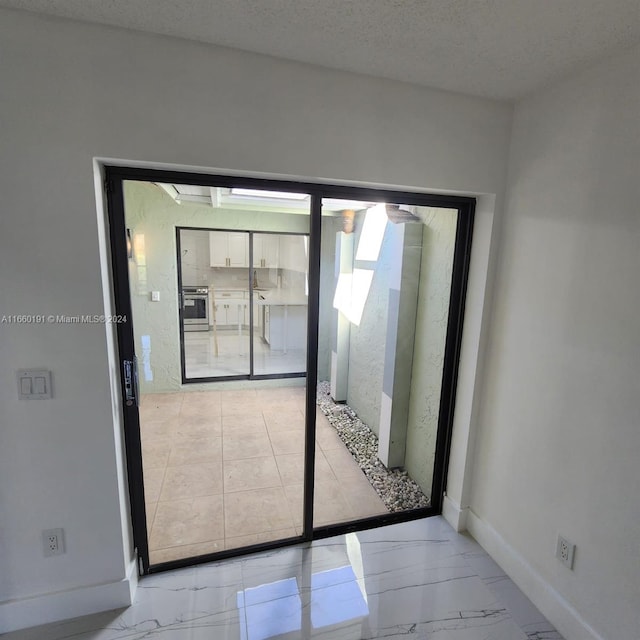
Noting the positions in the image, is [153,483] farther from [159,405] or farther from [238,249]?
[238,249]

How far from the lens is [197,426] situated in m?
3.54

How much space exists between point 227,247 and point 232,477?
267 cm

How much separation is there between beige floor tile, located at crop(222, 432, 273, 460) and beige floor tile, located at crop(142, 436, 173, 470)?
1.55ft

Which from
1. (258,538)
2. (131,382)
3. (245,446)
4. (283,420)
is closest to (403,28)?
(131,382)

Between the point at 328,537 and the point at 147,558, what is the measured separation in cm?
100

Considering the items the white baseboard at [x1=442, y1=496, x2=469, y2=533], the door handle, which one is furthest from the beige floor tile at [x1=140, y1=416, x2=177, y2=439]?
the white baseboard at [x1=442, y1=496, x2=469, y2=533]

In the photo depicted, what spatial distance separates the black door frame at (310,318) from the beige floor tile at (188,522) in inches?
7.8

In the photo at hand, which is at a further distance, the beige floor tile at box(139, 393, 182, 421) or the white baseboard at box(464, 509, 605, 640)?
the beige floor tile at box(139, 393, 182, 421)

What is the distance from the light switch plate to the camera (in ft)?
4.71

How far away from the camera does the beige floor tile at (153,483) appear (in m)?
2.55

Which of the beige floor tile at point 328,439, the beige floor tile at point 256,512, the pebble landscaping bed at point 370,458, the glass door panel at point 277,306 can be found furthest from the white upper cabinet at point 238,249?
the beige floor tile at point 256,512

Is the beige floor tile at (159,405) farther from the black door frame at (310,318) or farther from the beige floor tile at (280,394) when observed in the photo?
the black door frame at (310,318)

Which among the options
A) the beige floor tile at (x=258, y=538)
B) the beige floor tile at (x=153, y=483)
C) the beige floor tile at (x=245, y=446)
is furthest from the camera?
the beige floor tile at (x=245, y=446)

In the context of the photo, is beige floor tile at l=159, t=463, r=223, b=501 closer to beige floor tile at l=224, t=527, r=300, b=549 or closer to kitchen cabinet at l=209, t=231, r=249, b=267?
beige floor tile at l=224, t=527, r=300, b=549
